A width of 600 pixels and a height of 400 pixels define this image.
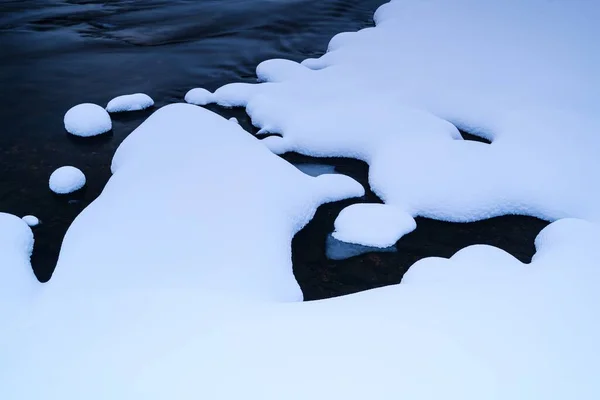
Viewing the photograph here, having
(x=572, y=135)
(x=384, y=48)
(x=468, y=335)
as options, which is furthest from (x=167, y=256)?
(x=384, y=48)

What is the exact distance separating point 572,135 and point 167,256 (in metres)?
3.51

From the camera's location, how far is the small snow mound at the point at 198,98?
509 centimetres

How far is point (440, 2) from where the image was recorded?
25.6 ft

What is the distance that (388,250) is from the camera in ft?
10.7

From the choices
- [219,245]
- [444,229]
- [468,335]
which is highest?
[468,335]

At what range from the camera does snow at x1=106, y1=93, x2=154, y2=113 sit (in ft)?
15.8

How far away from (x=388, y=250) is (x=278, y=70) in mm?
3021

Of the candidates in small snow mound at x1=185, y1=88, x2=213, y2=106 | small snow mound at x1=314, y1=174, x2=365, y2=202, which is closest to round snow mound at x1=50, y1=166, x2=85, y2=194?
small snow mound at x1=185, y1=88, x2=213, y2=106

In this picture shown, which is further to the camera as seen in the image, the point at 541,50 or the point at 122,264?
the point at 541,50

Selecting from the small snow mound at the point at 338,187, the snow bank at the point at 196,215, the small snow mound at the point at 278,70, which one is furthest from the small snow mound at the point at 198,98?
the small snow mound at the point at 338,187

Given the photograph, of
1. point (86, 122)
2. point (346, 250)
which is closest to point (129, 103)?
point (86, 122)

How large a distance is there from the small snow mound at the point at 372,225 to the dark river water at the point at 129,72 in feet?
0.36

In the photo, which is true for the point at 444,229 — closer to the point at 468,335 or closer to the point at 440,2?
the point at 468,335

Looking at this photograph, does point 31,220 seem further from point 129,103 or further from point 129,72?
point 129,72
